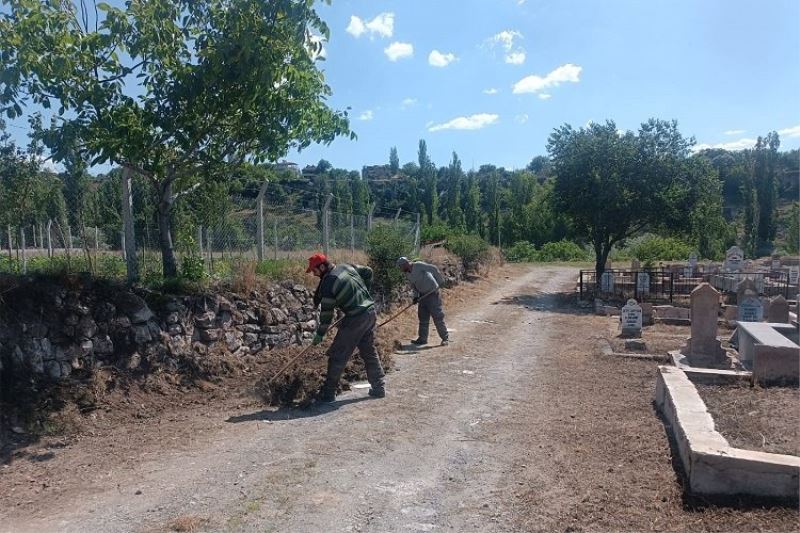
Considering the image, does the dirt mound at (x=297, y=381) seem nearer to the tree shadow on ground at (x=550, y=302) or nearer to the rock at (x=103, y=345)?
the rock at (x=103, y=345)

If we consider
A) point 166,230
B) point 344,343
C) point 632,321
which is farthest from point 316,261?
point 632,321

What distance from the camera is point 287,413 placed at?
21.5 feet

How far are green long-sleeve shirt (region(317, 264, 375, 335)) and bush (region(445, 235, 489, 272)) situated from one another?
1758 cm

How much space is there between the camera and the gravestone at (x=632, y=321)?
Answer: 12.1 metres

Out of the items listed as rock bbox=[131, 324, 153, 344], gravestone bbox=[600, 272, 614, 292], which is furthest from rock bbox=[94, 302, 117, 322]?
gravestone bbox=[600, 272, 614, 292]

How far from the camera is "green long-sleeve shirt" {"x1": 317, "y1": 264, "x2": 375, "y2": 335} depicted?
673 centimetres

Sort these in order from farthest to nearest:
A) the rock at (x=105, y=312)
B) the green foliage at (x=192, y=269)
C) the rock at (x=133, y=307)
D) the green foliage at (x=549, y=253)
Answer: the green foliage at (x=549, y=253) → the green foliage at (x=192, y=269) → the rock at (x=133, y=307) → the rock at (x=105, y=312)

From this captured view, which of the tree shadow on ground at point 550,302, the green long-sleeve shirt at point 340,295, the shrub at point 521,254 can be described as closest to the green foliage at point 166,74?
the green long-sleeve shirt at point 340,295

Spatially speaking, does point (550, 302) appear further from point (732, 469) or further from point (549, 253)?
point (549, 253)

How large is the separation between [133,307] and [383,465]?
3708mm

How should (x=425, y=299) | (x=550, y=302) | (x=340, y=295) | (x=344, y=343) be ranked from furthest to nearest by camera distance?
(x=550, y=302), (x=425, y=299), (x=344, y=343), (x=340, y=295)

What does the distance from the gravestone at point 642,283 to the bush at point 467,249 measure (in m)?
7.66

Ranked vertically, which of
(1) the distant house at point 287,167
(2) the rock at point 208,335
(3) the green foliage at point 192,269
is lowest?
(2) the rock at point 208,335

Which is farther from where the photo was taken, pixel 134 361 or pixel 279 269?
pixel 279 269
